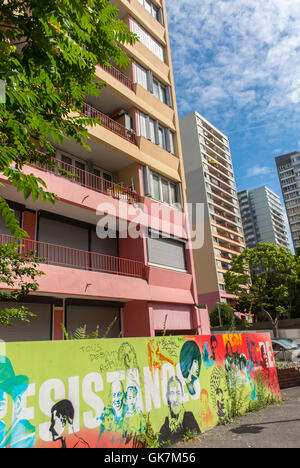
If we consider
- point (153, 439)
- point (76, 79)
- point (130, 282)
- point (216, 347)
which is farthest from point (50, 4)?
point (130, 282)

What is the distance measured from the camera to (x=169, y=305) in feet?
50.7

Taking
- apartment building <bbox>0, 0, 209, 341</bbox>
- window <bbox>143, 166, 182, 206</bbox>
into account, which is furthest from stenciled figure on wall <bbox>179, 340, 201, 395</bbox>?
window <bbox>143, 166, 182, 206</bbox>

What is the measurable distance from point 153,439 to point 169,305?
988cm

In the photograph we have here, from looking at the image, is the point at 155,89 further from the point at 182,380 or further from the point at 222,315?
the point at 222,315

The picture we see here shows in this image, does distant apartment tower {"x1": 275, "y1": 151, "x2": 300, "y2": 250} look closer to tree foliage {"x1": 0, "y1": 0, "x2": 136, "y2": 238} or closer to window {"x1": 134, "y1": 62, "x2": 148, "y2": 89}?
window {"x1": 134, "y1": 62, "x2": 148, "y2": 89}

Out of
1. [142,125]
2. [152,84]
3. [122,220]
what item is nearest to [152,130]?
[142,125]

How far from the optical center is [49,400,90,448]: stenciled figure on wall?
14.0 ft

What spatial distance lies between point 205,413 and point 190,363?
106 centimetres

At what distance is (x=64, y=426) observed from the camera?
4395 millimetres

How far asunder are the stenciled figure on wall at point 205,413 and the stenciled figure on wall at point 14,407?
13.2 feet

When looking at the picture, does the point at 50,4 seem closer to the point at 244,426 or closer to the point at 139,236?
the point at 244,426

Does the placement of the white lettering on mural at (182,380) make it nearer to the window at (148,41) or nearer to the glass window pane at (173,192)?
the glass window pane at (173,192)

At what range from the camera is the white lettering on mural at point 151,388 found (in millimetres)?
5816

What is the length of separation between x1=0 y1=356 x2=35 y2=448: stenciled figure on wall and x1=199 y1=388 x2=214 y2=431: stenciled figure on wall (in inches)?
158
